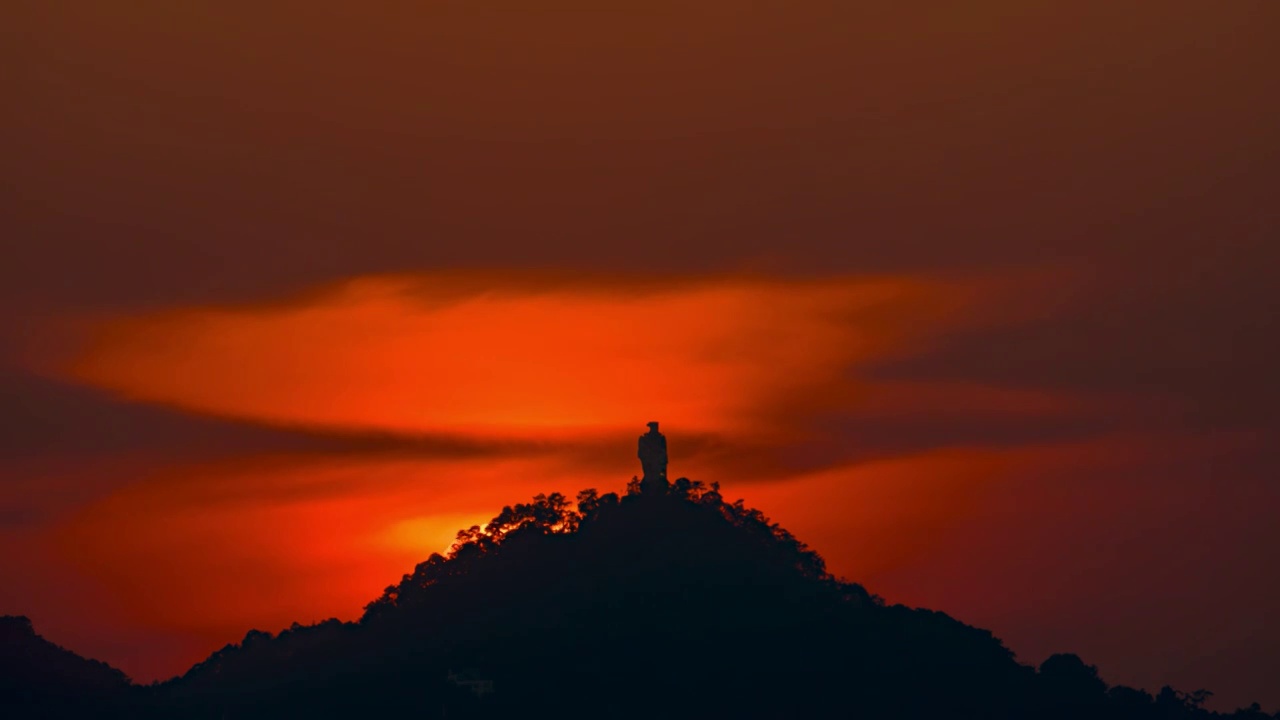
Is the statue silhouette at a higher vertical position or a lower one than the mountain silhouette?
higher

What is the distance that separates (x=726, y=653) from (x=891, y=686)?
1028 cm

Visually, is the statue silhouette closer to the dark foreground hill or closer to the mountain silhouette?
the dark foreground hill

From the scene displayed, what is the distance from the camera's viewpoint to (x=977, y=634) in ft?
541

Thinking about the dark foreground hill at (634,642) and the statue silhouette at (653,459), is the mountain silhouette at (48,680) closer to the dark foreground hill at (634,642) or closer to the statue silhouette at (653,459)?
the dark foreground hill at (634,642)

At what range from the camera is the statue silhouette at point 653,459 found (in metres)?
155

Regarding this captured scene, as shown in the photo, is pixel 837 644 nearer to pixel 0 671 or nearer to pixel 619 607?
pixel 619 607

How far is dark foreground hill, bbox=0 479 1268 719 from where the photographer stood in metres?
155

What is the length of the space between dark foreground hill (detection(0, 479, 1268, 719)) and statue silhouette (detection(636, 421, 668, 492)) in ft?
2.62

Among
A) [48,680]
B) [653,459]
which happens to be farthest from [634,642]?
[48,680]

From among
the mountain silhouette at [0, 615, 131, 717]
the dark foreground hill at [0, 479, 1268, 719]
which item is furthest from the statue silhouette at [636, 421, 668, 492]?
the mountain silhouette at [0, 615, 131, 717]

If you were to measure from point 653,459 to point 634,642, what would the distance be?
11.4 metres

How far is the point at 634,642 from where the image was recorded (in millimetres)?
158750

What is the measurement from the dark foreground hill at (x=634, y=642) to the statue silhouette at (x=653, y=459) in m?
0.80

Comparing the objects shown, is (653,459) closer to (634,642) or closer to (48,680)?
(634,642)
